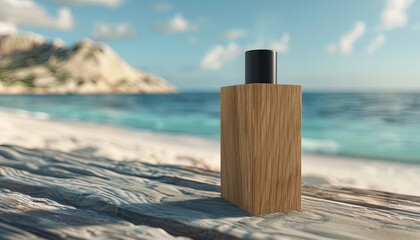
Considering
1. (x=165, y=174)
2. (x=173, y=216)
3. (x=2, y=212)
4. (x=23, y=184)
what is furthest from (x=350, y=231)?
(x=23, y=184)

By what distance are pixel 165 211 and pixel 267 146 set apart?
480 mm

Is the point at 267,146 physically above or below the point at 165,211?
above

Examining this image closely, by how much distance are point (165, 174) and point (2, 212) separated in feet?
2.88

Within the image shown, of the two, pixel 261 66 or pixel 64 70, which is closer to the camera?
pixel 261 66

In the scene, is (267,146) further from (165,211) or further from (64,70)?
(64,70)

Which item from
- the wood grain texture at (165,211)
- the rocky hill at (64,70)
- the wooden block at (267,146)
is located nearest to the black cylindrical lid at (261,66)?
the wooden block at (267,146)

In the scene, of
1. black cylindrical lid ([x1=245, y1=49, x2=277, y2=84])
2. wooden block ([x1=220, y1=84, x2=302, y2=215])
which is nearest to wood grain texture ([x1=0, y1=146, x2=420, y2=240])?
wooden block ([x1=220, y1=84, x2=302, y2=215])

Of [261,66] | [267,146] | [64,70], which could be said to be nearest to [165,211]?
[267,146]

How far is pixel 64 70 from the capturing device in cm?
4666

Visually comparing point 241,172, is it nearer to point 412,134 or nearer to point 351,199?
point 351,199

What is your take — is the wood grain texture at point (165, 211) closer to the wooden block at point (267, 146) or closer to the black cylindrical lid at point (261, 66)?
the wooden block at point (267, 146)

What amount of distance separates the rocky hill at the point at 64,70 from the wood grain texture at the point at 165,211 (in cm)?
4330

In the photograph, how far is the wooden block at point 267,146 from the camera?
1.33m

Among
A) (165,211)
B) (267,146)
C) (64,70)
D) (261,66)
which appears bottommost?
(165,211)
